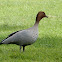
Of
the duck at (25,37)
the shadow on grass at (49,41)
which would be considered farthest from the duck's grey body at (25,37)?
the shadow on grass at (49,41)

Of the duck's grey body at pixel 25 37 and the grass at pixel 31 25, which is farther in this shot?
the grass at pixel 31 25

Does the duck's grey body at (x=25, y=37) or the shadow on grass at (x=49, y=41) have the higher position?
the duck's grey body at (x=25, y=37)

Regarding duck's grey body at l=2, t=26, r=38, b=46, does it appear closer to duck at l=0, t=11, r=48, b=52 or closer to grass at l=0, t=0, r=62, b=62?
duck at l=0, t=11, r=48, b=52

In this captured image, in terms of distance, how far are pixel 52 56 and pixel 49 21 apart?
8353 mm

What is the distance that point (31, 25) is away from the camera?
16125 mm

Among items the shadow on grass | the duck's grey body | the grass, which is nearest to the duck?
the duck's grey body

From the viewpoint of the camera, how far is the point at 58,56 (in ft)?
30.5

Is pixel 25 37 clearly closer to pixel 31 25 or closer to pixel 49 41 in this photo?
pixel 49 41

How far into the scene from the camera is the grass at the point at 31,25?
9.02 m

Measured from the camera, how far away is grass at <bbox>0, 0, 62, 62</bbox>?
9.02 m

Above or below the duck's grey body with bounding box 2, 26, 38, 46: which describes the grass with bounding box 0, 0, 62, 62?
below

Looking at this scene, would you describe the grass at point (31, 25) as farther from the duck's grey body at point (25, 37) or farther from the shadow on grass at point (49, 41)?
the duck's grey body at point (25, 37)

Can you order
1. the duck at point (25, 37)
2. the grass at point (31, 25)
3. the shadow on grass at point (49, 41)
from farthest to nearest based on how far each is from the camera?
the shadow on grass at point (49, 41), the grass at point (31, 25), the duck at point (25, 37)

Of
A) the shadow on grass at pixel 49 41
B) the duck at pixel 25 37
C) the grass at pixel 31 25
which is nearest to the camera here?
the duck at pixel 25 37
